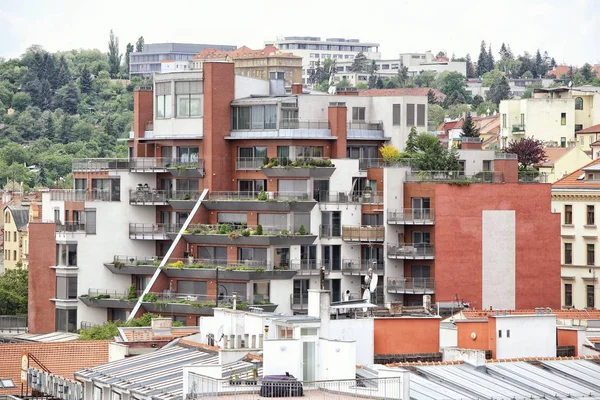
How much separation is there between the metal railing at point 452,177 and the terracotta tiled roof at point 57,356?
3215 centimetres

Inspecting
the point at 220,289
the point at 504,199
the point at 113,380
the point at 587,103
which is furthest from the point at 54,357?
the point at 587,103

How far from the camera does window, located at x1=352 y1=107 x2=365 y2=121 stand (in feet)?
423

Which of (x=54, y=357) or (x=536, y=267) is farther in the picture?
(x=536, y=267)

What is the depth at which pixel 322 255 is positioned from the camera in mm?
122312

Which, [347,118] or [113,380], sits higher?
[347,118]

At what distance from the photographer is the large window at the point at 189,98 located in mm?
125938

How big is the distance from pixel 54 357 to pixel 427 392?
96.2ft

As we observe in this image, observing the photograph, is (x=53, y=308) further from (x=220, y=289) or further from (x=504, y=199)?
(x=504, y=199)

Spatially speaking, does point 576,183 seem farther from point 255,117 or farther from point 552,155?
point 552,155

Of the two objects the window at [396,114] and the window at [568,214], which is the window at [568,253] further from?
the window at [396,114]

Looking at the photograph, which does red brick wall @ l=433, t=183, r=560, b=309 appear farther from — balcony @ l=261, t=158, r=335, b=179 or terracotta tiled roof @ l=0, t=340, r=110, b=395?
terracotta tiled roof @ l=0, t=340, r=110, b=395

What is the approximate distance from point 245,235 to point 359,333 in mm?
43243

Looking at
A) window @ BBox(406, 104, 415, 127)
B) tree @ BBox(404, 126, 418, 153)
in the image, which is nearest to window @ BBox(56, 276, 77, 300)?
tree @ BBox(404, 126, 418, 153)

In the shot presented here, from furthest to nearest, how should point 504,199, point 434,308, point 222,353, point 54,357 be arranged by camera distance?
point 504,199
point 434,308
point 54,357
point 222,353
